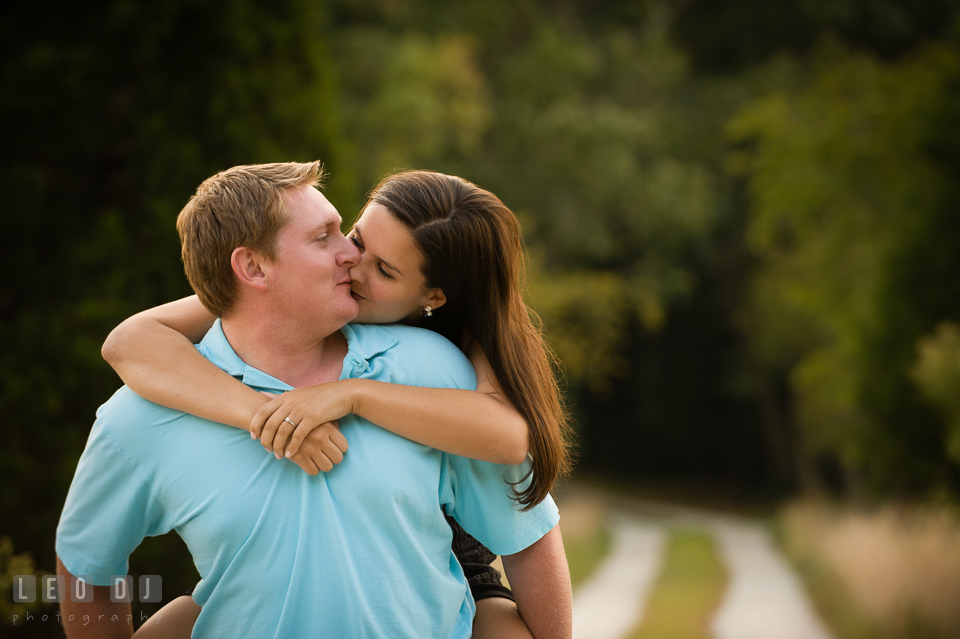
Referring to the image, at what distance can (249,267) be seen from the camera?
1854 millimetres

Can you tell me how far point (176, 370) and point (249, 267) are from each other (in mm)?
274

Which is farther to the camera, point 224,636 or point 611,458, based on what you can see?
point 611,458

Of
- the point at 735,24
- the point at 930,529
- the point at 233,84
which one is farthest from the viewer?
the point at 735,24

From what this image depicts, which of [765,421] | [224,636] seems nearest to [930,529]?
[224,636]

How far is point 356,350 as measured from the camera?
1.97 m

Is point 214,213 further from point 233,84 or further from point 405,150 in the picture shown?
point 405,150

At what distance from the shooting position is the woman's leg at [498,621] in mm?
1943

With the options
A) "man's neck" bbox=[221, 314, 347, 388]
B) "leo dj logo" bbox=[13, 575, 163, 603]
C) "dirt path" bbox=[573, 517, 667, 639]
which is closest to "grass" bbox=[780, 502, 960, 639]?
"dirt path" bbox=[573, 517, 667, 639]

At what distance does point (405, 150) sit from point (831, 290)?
693 centimetres

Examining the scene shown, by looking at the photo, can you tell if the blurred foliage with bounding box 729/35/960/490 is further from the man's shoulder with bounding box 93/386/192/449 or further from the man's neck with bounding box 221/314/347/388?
the man's shoulder with bounding box 93/386/192/449

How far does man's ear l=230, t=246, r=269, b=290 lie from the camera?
183cm

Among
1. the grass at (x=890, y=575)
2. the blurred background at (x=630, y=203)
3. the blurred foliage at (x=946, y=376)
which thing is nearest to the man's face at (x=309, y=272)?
the blurred background at (x=630, y=203)

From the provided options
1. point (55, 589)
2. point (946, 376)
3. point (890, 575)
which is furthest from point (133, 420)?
point (946, 376)

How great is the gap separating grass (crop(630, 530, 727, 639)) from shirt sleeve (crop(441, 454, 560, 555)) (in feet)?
18.8
